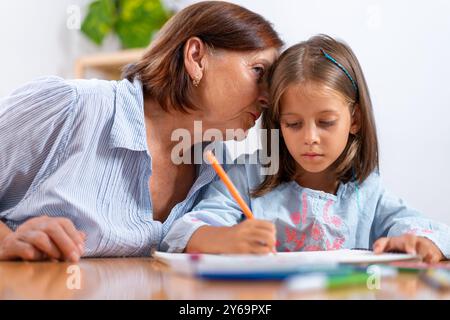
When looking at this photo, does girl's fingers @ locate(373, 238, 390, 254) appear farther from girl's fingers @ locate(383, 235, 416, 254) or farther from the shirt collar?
the shirt collar

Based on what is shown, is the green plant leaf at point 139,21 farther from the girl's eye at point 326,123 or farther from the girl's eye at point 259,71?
the girl's eye at point 326,123

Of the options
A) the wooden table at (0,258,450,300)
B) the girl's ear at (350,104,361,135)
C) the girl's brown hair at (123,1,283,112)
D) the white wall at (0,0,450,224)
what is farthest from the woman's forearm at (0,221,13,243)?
the white wall at (0,0,450,224)

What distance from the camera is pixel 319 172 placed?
110 centimetres

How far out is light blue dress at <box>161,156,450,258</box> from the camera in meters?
1.00

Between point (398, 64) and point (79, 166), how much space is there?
1.35 meters

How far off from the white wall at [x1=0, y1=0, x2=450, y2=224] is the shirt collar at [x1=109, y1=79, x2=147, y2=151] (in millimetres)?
969

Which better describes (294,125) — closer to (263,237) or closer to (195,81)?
(195,81)

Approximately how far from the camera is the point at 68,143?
940 millimetres

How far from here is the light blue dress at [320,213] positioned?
39.3 inches

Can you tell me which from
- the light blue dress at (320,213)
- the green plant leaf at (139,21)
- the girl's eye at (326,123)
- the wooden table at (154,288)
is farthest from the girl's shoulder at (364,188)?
the green plant leaf at (139,21)

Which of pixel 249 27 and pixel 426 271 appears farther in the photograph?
pixel 249 27
